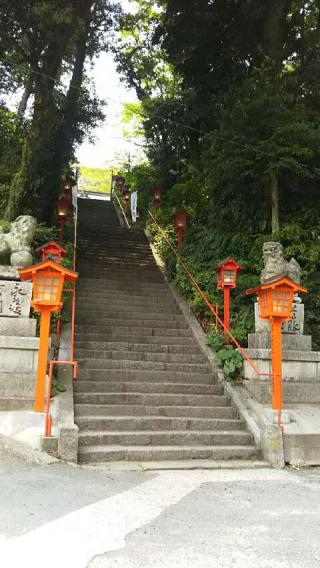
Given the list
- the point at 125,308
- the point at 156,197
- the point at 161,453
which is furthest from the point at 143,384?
the point at 156,197

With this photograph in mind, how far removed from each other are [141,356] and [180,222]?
6.20m

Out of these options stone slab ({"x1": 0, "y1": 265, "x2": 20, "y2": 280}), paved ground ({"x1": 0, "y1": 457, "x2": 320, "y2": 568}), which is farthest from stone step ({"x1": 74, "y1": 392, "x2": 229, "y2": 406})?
stone slab ({"x1": 0, "y1": 265, "x2": 20, "y2": 280})

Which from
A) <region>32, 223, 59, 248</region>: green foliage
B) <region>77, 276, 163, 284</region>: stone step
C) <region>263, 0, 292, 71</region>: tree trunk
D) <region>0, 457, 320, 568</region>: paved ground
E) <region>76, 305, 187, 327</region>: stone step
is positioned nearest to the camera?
<region>0, 457, 320, 568</region>: paved ground

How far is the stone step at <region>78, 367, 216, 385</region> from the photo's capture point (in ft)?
27.8

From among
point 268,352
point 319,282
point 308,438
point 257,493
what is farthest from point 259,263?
point 257,493

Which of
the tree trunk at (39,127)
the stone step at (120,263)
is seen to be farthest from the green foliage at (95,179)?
the tree trunk at (39,127)

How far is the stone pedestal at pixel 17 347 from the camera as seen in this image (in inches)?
300

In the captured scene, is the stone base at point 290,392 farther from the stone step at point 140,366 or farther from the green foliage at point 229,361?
the stone step at point 140,366

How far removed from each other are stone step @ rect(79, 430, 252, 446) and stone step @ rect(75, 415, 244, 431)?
118 millimetres

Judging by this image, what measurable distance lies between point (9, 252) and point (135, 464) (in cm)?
448

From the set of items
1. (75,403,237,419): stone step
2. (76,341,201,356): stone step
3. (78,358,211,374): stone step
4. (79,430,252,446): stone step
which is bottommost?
(79,430,252,446): stone step

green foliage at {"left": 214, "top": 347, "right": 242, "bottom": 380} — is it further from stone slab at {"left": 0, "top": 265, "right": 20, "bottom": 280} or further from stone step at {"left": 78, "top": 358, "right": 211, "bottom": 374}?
stone slab at {"left": 0, "top": 265, "right": 20, "bottom": 280}

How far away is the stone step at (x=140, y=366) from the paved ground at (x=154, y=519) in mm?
2873

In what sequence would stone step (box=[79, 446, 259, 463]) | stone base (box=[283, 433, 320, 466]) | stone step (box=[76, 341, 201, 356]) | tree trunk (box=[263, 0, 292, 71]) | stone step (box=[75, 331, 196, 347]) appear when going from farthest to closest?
1. tree trunk (box=[263, 0, 292, 71])
2. stone step (box=[75, 331, 196, 347])
3. stone step (box=[76, 341, 201, 356])
4. stone base (box=[283, 433, 320, 466])
5. stone step (box=[79, 446, 259, 463])
